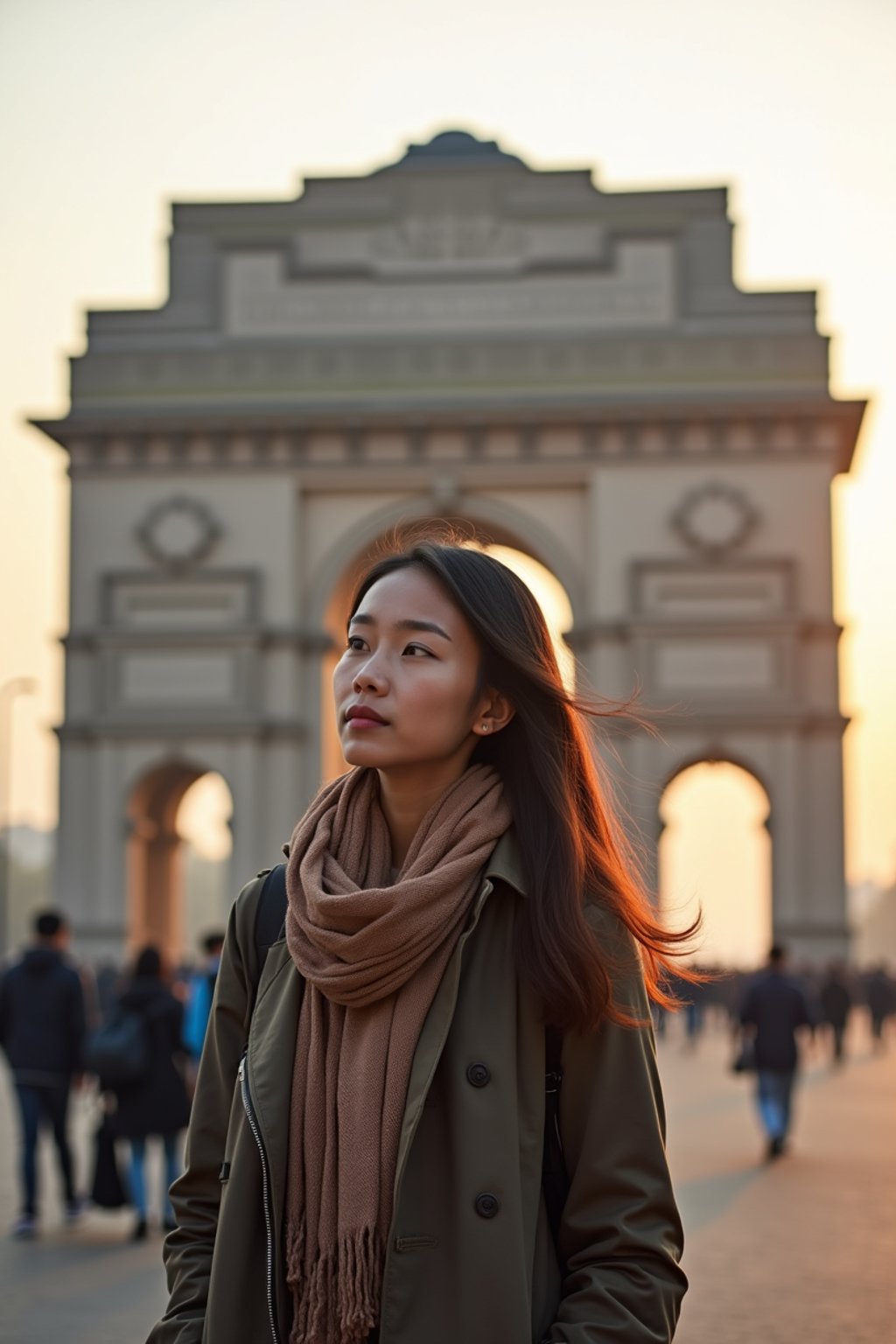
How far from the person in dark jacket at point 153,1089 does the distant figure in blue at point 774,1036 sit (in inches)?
194

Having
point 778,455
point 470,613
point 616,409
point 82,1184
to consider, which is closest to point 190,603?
point 616,409

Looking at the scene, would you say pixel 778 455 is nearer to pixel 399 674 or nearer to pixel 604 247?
pixel 604 247

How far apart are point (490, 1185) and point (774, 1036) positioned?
1260 cm

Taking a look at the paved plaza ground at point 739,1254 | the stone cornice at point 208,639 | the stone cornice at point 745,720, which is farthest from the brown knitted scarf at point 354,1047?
the stone cornice at point 208,639

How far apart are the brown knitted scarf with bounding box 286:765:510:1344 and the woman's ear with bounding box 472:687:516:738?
20cm

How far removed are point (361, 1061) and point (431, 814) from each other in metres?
0.42

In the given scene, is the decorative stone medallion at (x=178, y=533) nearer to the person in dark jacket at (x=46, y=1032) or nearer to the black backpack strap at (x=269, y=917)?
the person in dark jacket at (x=46, y=1032)

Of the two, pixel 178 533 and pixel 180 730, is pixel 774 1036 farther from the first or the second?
pixel 178 533

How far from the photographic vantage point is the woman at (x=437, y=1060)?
2727 millimetres

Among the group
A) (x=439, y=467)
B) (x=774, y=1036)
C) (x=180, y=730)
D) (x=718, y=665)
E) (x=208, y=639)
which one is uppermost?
(x=439, y=467)

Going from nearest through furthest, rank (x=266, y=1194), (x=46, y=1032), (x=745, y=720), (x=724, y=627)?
(x=266, y=1194), (x=46, y=1032), (x=745, y=720), (x=724, y=627)

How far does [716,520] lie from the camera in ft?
105

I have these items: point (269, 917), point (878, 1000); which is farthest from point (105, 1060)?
point (878, 1000)

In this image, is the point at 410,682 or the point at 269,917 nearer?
the point at 410,682
